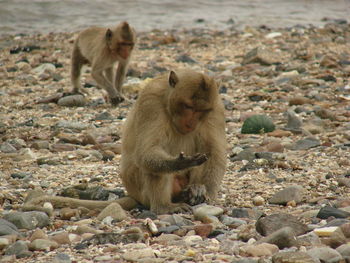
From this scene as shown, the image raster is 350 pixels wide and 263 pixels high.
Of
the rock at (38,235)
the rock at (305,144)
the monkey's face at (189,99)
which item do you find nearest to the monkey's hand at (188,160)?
the monkey's face at (189,99)

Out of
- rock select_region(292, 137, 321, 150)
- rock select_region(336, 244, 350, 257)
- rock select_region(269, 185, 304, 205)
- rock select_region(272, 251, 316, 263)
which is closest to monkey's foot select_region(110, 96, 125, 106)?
rock select_region(292, 137, 321, 150)

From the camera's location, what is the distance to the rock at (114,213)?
4.80 meters

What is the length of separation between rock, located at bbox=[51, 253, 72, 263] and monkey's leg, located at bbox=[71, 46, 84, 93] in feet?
24.7

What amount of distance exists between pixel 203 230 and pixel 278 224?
48cm

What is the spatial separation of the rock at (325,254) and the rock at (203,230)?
820 mm

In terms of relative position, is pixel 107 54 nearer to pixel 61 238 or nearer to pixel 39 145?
pixel 39 145

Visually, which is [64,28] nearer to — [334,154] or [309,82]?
[309,82]

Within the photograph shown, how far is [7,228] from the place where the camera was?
4.37 metres

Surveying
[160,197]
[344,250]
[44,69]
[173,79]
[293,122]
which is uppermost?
[173,79]

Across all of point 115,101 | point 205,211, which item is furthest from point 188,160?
point 115,101

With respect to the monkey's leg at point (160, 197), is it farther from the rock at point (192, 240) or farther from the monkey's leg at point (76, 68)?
the monkey's leg at point (76, 68)

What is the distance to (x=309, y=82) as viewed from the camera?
10.7 meters

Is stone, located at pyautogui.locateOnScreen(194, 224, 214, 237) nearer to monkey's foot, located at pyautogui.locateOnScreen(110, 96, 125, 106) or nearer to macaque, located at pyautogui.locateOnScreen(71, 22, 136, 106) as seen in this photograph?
monkey's foot, located at pyautogui.locateOnScreen(110, 96, 125, 106)

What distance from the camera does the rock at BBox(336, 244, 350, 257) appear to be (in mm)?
3695
